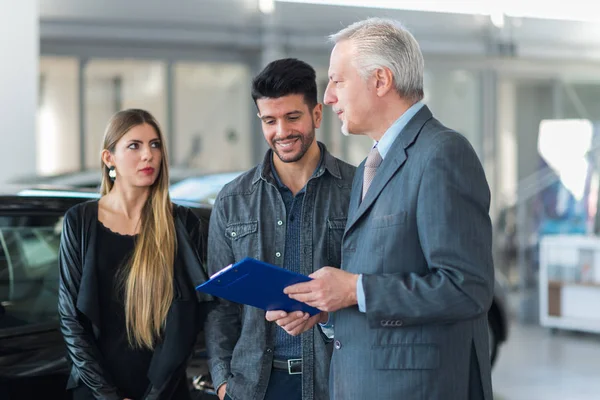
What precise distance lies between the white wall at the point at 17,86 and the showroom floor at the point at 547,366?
4.33 metres

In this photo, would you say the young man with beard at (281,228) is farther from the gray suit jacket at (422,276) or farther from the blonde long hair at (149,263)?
the gray suit jacket at (422,276)

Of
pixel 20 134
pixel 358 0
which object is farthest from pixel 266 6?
pixel 20 134

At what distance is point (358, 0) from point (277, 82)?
8951 mm

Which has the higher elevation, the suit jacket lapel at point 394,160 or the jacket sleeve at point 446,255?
the suit jacket lapel at point 394,160

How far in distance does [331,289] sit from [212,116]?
31.4 ft

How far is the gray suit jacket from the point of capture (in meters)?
1.96

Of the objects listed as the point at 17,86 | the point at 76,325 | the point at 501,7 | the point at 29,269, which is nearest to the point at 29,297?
the point at 29,269

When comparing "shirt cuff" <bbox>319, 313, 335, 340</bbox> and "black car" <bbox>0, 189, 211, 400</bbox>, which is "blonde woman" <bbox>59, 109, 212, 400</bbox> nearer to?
"black car" <bbox>0, 189, 211, 400</bbox>

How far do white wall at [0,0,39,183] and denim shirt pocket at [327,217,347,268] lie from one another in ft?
17.5

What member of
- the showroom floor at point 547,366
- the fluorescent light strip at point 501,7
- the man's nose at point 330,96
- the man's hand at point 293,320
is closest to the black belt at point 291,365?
the man's hand at point 293,320

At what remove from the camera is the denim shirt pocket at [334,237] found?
8.62 ft

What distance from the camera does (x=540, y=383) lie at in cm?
641

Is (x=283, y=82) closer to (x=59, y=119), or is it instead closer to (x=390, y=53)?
(x=390, y=53)

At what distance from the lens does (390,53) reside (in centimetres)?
209
